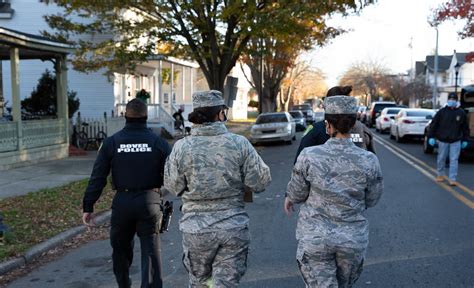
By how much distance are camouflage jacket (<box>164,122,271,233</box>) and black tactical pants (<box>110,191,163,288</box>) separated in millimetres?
844

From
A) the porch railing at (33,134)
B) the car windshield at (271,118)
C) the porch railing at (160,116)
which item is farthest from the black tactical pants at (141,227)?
the porch railing at (160,116)

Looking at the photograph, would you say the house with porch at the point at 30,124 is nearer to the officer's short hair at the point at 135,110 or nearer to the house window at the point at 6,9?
the house window at the point at 6,9

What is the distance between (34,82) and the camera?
23.1 m

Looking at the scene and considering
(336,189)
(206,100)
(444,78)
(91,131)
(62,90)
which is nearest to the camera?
(336,189)

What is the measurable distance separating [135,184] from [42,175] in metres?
8.96

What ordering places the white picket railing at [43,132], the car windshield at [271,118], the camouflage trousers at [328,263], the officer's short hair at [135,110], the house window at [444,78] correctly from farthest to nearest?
the house window at [444,78] < the car windshield at [271,118] < the white picket railing at [43,132] < the officer's short hair at [135,110] < the camouflage trousers at [328,263]

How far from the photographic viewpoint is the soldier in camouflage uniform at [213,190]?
3283 mm

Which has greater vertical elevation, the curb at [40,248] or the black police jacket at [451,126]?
the black police jacket at [451,126]

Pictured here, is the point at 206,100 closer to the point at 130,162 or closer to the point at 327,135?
the point at 130,162

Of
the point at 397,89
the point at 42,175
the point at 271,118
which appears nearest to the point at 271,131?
the point at 271,118

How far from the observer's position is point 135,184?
418 centimetres

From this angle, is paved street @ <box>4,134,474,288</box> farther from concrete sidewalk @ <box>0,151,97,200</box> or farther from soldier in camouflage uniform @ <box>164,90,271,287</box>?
concrete sidewalk @ <box>0,151,97,200</box>

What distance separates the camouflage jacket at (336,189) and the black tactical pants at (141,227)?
60.6 inches

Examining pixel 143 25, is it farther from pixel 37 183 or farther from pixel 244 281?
pixel 244 281
